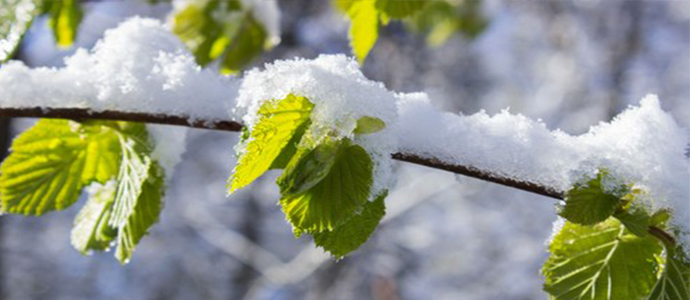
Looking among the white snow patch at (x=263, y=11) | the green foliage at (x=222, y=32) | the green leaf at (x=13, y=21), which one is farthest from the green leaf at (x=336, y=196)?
the white snow patch at (x=263, y=11)

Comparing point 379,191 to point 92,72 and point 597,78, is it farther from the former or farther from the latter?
point 597,78

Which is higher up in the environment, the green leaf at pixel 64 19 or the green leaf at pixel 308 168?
the green leaf at pixel 308 168

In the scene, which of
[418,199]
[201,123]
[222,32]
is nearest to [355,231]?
[201,123]

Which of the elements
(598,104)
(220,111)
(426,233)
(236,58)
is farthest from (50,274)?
(220,111)

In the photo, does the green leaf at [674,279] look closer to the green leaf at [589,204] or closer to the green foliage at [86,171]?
the green leaf at [589,204]

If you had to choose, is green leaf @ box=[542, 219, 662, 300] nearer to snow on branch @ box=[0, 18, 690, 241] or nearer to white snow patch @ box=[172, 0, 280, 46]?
snow on branch @ box=[0, 18, 690, 241]

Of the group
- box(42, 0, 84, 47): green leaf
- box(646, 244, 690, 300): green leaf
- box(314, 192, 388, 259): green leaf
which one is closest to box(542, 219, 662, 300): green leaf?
box(646, 244, 690, 300): green leaf

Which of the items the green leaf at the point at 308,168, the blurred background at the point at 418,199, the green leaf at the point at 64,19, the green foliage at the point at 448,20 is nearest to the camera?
the green leaf at the point at 308,168
